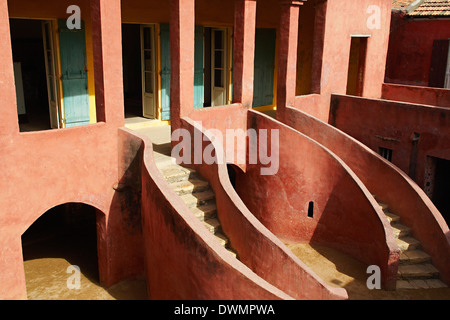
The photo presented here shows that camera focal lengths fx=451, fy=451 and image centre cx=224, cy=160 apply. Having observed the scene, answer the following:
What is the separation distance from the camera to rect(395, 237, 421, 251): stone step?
29.7 feet

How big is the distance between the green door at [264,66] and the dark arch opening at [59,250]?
19.1 feet

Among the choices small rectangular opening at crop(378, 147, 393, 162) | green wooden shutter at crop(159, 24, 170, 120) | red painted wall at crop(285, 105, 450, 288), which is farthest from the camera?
small rectangular opening at crop(378, 147, 393, 162)

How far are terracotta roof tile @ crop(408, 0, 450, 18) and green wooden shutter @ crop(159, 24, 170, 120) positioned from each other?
8852mm

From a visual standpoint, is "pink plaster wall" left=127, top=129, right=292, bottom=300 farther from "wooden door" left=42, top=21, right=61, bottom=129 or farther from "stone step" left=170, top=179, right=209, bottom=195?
"wooden door" left=42, top=21, right=61, bottom=129

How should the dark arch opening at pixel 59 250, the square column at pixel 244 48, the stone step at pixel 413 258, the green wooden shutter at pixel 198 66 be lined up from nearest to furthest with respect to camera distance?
the dark arch opening at pixel 59 250
the stone step at pixel 413 258
the square column at pixel 244 48
the green wooden shutter at pixel 198 66

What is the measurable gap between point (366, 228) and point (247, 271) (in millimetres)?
4307

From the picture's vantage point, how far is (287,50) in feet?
34.4

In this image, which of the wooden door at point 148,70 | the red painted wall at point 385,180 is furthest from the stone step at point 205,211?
the wooden door at point 148,70

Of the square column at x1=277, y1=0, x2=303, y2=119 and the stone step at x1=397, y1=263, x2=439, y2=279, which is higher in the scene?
the square column at x1=277, y1=0, x2=303, y2=119

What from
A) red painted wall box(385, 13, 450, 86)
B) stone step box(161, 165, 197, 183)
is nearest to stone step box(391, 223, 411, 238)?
stone step box(161, 165, 197, 183)

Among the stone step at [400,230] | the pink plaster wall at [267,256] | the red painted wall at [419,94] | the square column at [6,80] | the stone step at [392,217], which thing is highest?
the square column at [6,80]

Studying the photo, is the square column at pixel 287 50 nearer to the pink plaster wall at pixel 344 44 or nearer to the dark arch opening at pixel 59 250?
the pink plaster wall at pixel 344 44

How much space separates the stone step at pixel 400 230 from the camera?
923 centimetres
